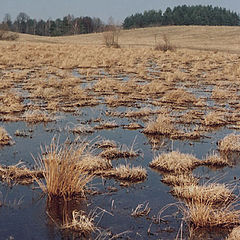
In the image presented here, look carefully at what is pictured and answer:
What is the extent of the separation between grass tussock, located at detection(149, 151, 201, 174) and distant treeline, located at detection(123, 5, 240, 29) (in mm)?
106100

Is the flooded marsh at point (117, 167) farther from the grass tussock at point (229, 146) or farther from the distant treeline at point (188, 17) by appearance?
the distant treeline at point (188, 17)

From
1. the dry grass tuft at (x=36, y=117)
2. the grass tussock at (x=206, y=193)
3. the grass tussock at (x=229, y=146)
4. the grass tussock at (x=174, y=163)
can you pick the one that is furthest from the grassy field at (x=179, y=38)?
the grass tussock at (x=206, y=193)

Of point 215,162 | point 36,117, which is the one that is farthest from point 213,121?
point 36,117

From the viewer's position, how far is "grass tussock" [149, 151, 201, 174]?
6422 mm

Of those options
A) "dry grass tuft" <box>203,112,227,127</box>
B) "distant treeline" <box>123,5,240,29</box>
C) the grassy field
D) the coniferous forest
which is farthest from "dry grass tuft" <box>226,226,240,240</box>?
"distant treeline" <box>123,5,240,29</box>

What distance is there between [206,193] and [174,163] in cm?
150

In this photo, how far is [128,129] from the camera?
9.27 m

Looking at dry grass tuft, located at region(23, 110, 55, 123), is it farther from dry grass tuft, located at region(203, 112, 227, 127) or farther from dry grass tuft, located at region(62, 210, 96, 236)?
dry grass tuft, located at region(62, 210, 96, 236)

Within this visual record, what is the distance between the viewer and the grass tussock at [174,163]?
642 cm

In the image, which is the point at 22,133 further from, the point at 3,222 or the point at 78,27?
the point at 78,27

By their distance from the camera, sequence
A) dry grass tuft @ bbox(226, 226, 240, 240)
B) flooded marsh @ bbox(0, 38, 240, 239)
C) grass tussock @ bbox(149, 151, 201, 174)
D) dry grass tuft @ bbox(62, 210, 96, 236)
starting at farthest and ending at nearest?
grass tussock @ bbox(149, 151, 201, 174)
flooded marsh @ bbox(0, 38, 240, 239)
dry grass tuft @ bbox(62, 210, 96, 236)
dry grass tuft @ bbox(226, 226, 240, 240)

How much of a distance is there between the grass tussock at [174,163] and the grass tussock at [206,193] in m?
0.86

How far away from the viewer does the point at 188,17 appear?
10806cm

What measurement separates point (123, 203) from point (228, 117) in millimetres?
Answer: 6471
